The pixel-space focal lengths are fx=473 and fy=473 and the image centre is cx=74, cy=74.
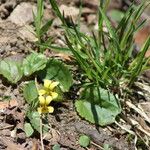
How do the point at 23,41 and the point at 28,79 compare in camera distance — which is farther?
the point at 23,41

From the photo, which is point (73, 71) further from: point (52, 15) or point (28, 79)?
point (52, 15)

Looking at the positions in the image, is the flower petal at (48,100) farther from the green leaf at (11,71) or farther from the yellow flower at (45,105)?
the green leaf at (11,71)

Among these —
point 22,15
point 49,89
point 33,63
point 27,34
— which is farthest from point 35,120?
point 22,15

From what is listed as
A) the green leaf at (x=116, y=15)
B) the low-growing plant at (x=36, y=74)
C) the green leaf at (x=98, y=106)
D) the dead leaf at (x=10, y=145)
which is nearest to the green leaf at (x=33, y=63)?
the low-growing plant at (x=36, y=74)

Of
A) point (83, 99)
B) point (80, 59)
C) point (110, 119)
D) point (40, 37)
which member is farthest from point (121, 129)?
point (40, 37)

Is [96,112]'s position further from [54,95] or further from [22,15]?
[22,15]
